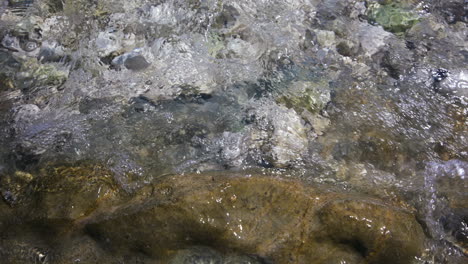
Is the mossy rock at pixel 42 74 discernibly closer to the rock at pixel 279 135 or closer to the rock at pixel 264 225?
the rock at pixel 264 225

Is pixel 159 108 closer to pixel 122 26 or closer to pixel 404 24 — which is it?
pixel 122 26

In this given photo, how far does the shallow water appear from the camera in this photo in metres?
2.59

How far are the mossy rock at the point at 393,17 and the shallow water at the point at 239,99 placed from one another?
2 centimetres

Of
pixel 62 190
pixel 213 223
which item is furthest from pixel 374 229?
pixel 62 190

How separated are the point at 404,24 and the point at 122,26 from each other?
2.79 m

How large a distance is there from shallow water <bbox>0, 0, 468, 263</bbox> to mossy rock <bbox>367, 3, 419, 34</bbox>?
0.06 ft

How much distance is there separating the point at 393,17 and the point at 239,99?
1952 millimetres

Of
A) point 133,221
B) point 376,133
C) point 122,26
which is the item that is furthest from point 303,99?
point 122,26

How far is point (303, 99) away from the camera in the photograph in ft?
10.7

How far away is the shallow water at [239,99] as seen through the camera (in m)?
2.59

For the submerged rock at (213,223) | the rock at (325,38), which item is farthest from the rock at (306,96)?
the submerged rock at (213,223)

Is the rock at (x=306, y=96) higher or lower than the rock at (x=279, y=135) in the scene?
higher

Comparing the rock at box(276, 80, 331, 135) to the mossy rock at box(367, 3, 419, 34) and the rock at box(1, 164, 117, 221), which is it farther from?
the rock at box(1, 164, 117, 221)

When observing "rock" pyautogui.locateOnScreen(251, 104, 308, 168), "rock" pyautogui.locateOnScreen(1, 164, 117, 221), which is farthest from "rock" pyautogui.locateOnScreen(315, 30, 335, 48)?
"rock" pyautogui.locateOnScreen(1, 164, 117, 221)
